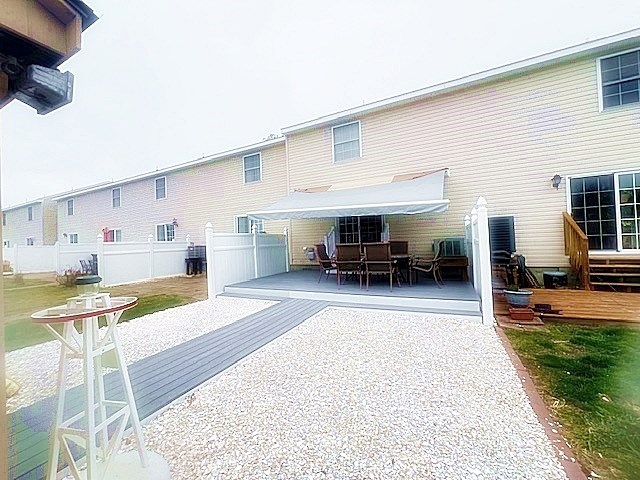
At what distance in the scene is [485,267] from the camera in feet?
18.6

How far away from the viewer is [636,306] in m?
5.87

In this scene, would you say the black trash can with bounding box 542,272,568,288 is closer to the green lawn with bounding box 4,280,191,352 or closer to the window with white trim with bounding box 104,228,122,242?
the green lawn with bounding box 4,280,191,352

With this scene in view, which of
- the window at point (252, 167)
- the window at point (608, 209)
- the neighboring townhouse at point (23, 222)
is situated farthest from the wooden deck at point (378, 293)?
the window at point (252, 167)

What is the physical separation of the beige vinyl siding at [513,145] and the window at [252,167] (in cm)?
506

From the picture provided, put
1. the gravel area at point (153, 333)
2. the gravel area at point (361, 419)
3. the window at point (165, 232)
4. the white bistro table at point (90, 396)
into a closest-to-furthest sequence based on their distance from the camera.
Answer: the white bistro table at point (90, 396) < the gravel area at point (361, 419) < the gravel area at point (153, 333) < the window at point (165, 232)

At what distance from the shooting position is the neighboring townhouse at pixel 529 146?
25.0 feet

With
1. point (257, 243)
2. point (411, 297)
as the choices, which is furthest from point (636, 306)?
point (257, 243)

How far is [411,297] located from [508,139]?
5.65 m

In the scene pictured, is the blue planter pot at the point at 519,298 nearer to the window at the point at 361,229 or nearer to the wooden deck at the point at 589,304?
the wooden deck at the point at 589,304

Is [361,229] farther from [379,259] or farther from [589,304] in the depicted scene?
[589,304]

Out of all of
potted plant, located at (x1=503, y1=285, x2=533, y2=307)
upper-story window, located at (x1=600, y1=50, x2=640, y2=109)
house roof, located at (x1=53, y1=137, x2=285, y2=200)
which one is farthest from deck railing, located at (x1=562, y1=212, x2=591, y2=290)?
house roof, located at (x1=53, y1=137, x2=285, y2=200)

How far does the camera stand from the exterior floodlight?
163cm

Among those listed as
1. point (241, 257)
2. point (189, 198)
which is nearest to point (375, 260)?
point (241, 257)

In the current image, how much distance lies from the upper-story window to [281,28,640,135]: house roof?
27 cm
